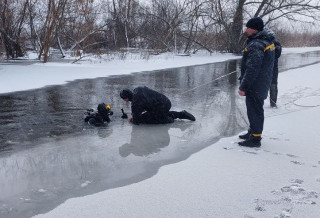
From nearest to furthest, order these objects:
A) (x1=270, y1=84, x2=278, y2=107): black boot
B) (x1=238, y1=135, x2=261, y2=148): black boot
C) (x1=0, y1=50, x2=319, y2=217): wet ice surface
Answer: (x1=0, y1=50, x2=319, y2=217): wet ice surface, (x1=238, y1=135, x2=261, y2=148): black boot, (x1=270, y1=84, x2=278, y2=107): black boot

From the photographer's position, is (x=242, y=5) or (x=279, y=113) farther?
(x=242, y=5)

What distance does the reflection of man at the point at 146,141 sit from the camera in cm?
522

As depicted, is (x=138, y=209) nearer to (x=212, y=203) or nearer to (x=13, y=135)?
(x=212, y=203)

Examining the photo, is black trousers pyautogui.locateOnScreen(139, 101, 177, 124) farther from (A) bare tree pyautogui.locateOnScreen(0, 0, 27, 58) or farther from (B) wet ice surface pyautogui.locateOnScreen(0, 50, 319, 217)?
(A) bare tree pyautogui.locateOnScreen(0, 0, 27, 58)

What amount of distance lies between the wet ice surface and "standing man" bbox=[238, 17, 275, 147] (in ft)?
2.76

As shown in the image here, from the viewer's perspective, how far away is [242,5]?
28062mm

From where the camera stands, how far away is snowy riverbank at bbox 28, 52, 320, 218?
338 centimetres

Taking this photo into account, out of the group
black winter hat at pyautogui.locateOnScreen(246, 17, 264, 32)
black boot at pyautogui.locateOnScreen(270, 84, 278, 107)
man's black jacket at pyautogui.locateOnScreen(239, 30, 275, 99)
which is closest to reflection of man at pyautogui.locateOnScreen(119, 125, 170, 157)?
man's black jacket at pyautogui.locateOnScreen(239, 30, 275, 99)

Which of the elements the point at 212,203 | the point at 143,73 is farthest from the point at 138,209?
the point at 143,73

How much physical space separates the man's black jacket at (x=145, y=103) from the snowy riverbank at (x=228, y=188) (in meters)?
1.55

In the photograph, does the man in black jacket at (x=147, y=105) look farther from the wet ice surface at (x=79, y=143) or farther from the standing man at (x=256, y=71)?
the standing man at (x=256, y=71)

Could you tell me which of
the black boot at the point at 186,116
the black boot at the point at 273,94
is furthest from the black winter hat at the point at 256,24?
the black boot at the point at 273,94

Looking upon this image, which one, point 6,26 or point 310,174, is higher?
point 6,26

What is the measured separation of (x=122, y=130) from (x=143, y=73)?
30.7 ft
